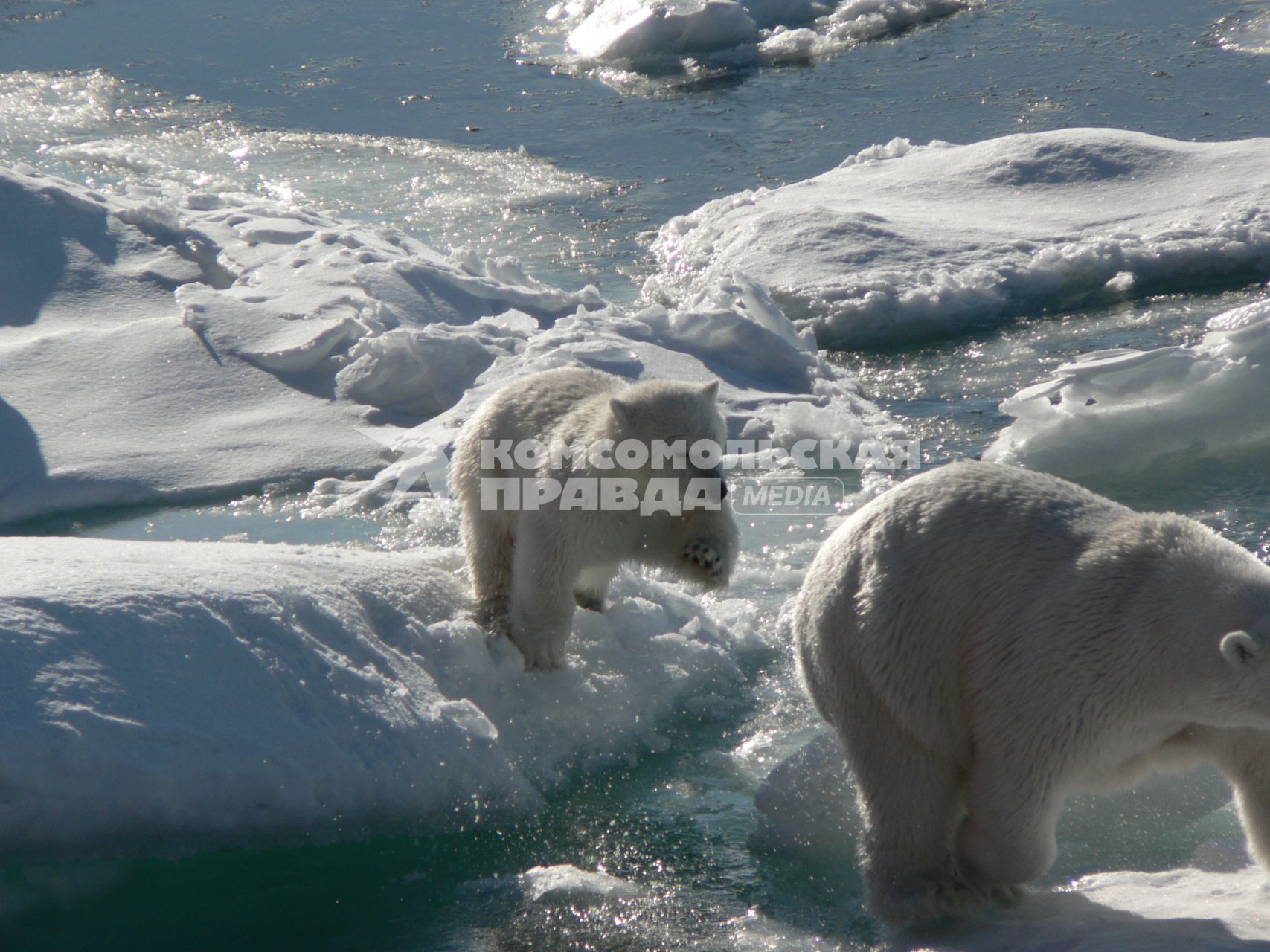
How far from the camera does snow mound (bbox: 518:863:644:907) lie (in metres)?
3.08

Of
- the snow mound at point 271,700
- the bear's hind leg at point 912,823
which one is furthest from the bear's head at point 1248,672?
the snow mound at point 271,700

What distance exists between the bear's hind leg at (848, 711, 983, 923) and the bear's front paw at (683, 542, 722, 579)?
1.21 metres

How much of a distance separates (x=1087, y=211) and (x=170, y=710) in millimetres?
7688

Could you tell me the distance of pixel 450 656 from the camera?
3828mm

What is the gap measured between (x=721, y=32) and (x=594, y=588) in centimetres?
1262

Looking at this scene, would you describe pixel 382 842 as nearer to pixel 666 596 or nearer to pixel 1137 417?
pixel 666 596

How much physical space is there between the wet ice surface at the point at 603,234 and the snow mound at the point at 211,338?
0.46m

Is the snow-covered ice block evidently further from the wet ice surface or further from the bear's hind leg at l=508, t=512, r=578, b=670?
the bear's hind leg at l=508, t=512, r=578, b=670

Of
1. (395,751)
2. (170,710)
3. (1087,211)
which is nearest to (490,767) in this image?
(395,751)

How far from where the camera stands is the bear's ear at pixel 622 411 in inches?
151

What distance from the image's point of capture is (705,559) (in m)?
3.99

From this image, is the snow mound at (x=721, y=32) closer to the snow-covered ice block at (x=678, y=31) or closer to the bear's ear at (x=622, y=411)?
the snow-covered ice block at (x=678, y=31)
